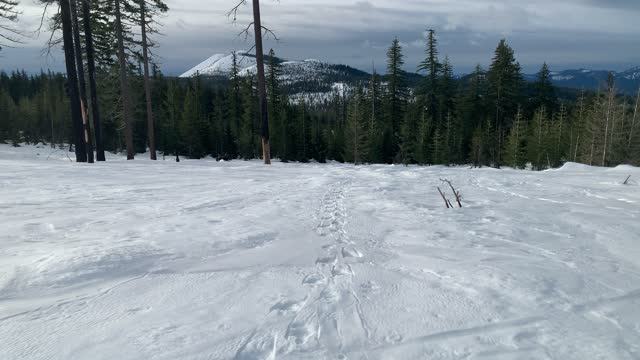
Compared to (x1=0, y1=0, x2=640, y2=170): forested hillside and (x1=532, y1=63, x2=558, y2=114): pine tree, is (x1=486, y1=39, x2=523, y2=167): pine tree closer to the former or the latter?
(x1=0, y1=0, x2=640, y2=170): forested hillside

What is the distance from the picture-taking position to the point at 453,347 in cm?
264

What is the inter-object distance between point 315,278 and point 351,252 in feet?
2.88

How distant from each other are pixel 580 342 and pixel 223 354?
2.46 metres

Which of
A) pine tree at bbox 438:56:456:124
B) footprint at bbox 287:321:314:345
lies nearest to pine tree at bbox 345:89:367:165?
pine tree at bbox 438:56:456:124

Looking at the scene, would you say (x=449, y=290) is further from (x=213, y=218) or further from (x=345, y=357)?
(x=213, y=218)

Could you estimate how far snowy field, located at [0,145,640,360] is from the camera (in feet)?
8.72

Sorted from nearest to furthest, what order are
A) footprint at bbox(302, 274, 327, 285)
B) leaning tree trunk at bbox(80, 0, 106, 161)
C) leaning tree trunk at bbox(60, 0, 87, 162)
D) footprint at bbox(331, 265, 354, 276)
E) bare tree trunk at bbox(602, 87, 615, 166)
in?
footprint at bbox(302, 274, 327, 285) < footprint at bbox(331, 265, 354, 276) < leaning tree trunk at bbox(60, 0, 87, 162) < leaning tree trunk at bbox(80, 0, 106, 161) < bare tree trunk at bbox(602, 87, 615, 166)

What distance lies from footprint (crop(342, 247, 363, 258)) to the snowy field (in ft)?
0.10

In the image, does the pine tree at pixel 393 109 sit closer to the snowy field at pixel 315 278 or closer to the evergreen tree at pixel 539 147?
the evergreen tree at pixel 539 147

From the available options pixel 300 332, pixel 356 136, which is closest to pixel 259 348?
pixel 300 332

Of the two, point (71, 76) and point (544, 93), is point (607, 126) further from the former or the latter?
point (71, 76)

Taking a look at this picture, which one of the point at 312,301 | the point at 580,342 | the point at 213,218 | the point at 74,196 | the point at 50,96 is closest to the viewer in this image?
the point at 580,342

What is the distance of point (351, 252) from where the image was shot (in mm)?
4547

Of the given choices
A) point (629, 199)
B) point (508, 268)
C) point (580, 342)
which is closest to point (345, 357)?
point (580, 342)
